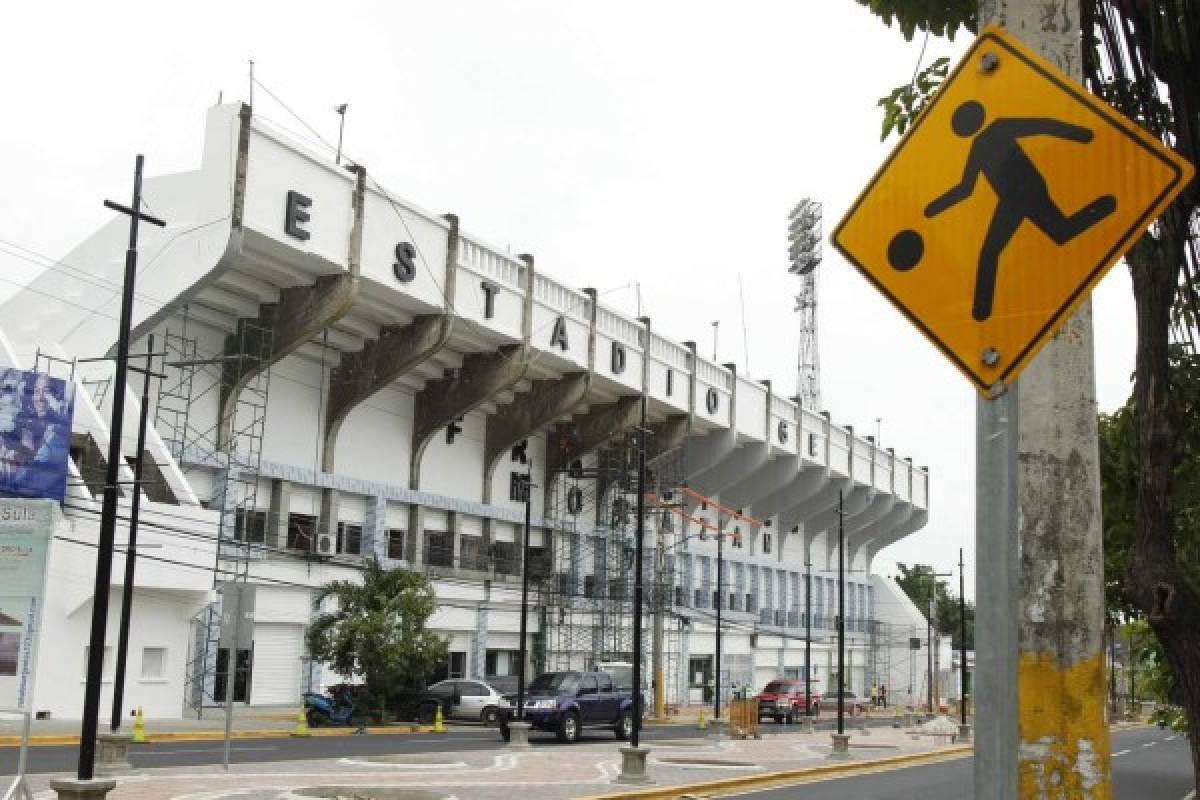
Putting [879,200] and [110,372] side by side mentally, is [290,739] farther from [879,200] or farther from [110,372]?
[879,200]

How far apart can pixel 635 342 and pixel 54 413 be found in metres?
28.8

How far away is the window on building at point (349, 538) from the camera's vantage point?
1817 inches

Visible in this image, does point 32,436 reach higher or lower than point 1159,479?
higher

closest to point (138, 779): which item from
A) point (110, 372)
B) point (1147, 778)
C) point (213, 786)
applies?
point (213, 786)

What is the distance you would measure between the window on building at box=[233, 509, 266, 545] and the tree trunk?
36463 mm

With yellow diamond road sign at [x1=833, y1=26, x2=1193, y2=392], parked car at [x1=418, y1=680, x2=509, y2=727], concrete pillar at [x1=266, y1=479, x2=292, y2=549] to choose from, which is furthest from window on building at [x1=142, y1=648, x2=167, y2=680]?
yellow diamond road sign at [x1=833, y1=26, x2=1193, y2=392]

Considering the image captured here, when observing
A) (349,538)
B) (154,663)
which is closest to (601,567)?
(349,538)

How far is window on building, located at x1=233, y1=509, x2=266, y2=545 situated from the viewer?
40.8 metres

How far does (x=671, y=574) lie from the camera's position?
213ft

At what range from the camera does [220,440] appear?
41062 mm

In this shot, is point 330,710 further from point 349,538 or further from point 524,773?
point 524,773

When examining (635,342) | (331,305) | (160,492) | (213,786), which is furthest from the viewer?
(635,342)

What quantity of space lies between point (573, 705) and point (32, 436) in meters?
16.0

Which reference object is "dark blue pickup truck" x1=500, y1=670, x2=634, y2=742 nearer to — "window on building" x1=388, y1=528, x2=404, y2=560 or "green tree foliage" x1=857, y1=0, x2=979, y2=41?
"window on building" x1=388, y1=528, x2=404, y2=560
